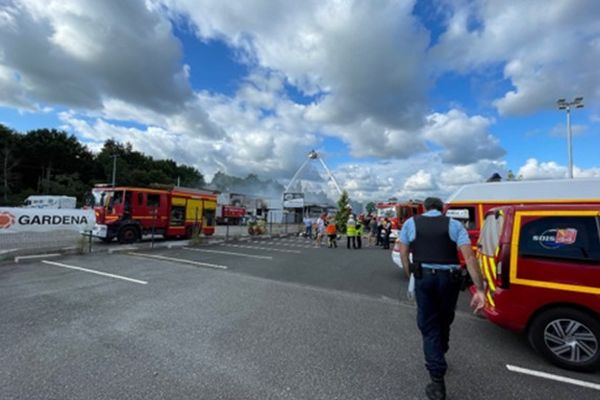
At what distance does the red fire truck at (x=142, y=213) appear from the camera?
549 inches

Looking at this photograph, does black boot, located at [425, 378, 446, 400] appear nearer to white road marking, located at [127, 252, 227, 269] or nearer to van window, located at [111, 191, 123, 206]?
white road marking, located at [127, 252, 227, 269]

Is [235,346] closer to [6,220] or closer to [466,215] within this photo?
[466,215]

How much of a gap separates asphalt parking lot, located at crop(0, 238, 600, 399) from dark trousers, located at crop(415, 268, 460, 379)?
47 centimetres

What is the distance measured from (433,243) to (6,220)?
41.7 ft

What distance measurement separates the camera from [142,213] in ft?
48.8

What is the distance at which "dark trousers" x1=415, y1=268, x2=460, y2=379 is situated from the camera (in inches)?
113

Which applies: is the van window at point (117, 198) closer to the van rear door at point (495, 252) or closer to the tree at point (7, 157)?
the van rear door at point (495, 252)

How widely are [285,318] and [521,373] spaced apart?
296cm

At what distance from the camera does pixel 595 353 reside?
11.0 feet

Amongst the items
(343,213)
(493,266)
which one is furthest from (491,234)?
(343,213)

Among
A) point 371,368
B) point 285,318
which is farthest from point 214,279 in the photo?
point 371,368

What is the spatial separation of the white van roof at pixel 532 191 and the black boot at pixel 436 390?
6386mm

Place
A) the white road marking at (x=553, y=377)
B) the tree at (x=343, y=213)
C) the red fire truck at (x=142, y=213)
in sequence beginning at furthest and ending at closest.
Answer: the tree at (x=343, y=213)
the red fire truck at (x=142, y=213)
the white road marking at (x=553, y=377)

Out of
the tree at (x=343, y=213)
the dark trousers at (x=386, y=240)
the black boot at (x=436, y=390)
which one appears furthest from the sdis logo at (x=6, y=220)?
the tree at (x=343, y=213)
